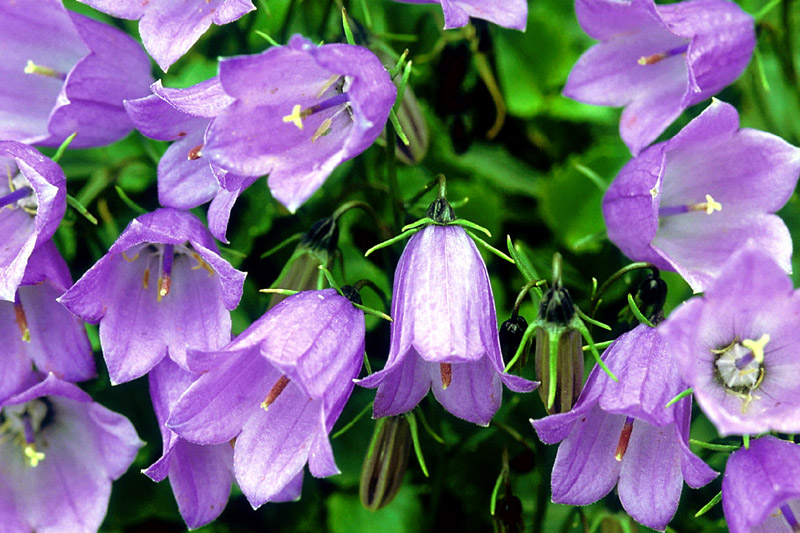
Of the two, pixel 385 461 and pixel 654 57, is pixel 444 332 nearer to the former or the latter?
pixel 385 461

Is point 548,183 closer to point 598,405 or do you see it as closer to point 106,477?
point 598,405

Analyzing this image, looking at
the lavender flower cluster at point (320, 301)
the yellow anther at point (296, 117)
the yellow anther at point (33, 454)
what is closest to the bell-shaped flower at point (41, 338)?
the lavender flower cluster at point (320, 301)

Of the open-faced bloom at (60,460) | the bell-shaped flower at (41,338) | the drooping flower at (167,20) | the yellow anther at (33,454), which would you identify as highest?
the drooping flower at (167,20)

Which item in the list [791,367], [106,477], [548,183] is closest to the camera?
[791,367]

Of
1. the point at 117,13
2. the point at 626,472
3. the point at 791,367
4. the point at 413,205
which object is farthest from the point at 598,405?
the point at 117,13

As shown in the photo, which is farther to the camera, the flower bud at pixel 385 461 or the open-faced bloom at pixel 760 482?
the flower bud at pixel 385 461

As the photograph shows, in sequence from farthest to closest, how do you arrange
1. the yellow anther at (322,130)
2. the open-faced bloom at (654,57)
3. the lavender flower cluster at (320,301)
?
the open-faced bloom at (654,57), the yellow anther at (322,130), the lavender flower cluster at (320,301)

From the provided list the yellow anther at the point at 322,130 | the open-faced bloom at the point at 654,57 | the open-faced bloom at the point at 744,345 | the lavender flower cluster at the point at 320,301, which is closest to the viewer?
the open-faced bloom at the point at 744,345

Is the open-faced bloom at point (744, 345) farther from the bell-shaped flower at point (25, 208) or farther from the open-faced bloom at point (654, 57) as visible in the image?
the bell-shaped flower at point (25, 208)

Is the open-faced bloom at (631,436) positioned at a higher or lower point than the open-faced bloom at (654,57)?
lower
